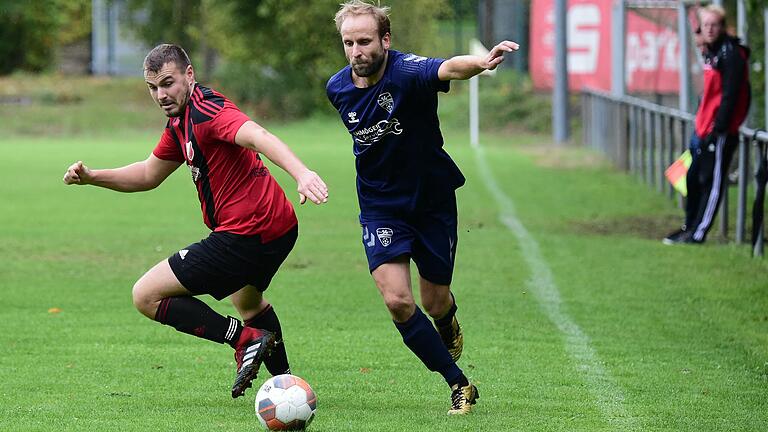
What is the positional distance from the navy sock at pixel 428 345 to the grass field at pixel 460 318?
0.75 ft

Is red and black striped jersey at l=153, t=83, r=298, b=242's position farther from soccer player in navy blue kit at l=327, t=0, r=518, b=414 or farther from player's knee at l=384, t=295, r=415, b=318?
player's knee at l=384, t=295, r=415, b=318

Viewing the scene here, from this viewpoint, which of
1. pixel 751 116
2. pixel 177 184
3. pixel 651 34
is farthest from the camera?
pixel 651 34

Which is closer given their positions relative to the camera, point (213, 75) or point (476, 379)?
point (476, 379)

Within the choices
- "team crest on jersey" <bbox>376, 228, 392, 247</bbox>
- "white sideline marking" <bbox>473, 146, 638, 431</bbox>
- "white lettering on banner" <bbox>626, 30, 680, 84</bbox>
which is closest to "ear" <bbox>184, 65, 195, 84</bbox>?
"team crest on jersey" <bbox>376, 228, 392, 247</bbox>

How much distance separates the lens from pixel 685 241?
Answer: 547 inches

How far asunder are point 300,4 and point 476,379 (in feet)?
119

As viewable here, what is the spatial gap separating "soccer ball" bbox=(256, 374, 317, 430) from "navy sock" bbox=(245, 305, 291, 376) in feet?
2.22

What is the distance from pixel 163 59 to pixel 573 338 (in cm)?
370

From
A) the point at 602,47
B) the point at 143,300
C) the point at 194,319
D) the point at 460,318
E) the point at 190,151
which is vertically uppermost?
the point at 190,151

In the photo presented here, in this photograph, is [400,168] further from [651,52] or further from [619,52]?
[651,52]

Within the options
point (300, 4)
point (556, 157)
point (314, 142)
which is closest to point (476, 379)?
point (556, 157)

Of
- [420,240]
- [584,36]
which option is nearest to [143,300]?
[420,240]

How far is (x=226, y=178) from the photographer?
671 cm

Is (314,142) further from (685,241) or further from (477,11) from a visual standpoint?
(685,241)
